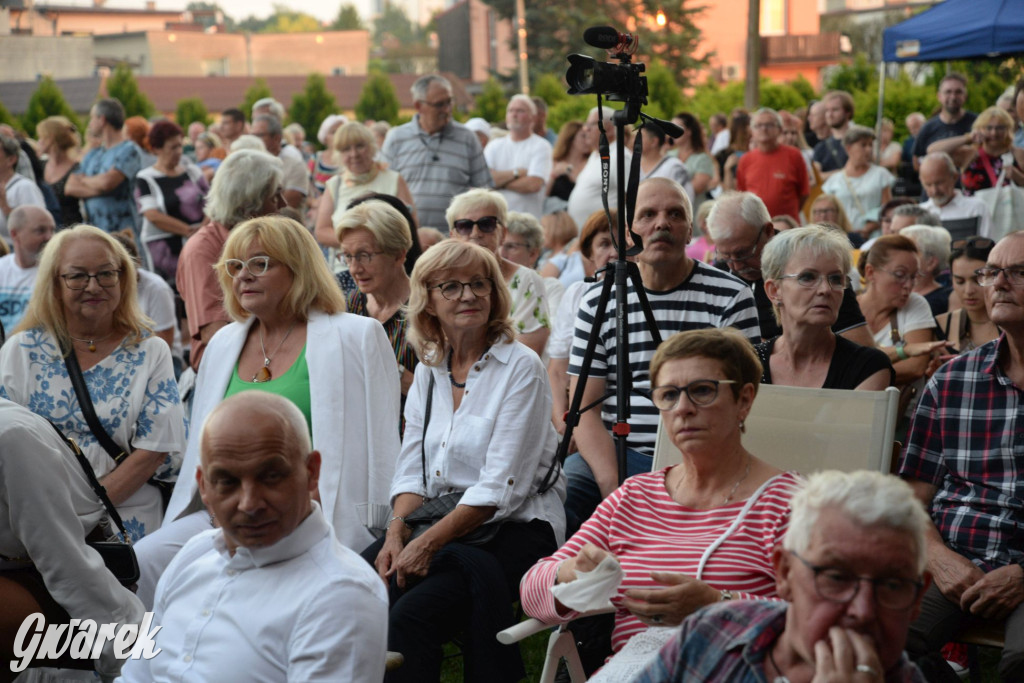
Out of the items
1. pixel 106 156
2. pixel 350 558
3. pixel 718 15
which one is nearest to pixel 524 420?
pixel 350 558

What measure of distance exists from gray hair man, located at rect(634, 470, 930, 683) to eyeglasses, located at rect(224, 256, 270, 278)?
2405 millimetres

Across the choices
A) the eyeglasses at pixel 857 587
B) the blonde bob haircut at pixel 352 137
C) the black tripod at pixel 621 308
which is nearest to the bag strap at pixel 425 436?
the black tripod at pixel 621 308

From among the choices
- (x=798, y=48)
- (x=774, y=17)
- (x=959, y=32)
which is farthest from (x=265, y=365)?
(x=774, y=17)

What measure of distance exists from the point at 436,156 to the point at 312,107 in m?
17.5

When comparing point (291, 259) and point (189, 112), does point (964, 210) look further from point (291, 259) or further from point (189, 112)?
point (189, 112)

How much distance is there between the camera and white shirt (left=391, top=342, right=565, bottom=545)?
361 cm

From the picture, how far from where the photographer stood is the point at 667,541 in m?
2.87

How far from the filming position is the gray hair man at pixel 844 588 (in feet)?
6.23

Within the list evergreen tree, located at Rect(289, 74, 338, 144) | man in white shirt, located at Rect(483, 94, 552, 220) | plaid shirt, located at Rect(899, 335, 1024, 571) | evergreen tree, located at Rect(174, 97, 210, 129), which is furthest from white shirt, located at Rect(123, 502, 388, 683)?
evergreen tree, located at Rect(174, 97, 210, 129)

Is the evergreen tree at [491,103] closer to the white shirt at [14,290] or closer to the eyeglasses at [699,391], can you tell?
the white shirt at [14,290]

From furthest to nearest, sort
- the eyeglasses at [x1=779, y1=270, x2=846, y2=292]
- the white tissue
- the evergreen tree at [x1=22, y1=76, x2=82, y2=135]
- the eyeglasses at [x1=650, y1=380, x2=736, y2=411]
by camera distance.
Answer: the evergreen tree at [x1=22, y1=76, x2=82, y2=135]
the eyeglasses at [x1=779, y1=270, x2=846, y2=292]
the eyeglasses at [x1=650, y1=380, x2=736, y2=411]
the white tissue

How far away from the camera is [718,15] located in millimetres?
50469

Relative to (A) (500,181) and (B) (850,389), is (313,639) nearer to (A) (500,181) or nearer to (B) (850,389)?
(B) (850,389)

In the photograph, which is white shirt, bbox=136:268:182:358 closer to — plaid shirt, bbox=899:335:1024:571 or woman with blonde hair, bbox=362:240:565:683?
woman with blonde hair, bbox=362:240:565:683
